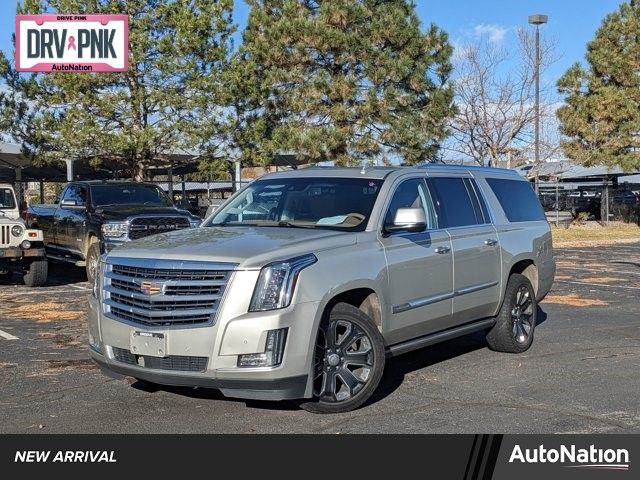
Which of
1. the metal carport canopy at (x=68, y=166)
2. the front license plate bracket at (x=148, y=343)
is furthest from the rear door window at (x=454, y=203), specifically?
the metal carport canopy at (x=68, y=166)

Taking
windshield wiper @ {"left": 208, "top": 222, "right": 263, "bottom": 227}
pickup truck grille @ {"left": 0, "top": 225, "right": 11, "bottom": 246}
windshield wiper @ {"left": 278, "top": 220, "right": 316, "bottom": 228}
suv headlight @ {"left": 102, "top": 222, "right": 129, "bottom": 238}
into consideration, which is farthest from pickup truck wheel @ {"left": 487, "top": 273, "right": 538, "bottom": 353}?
pickup truck grille @ {"left": 0, "top": 225, "right": 11, "bottom": 246}

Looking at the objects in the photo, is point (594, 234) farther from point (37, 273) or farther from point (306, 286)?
point (306, 286)

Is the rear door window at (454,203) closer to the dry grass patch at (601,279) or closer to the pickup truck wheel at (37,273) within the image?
the dry grass patch at (601,279)

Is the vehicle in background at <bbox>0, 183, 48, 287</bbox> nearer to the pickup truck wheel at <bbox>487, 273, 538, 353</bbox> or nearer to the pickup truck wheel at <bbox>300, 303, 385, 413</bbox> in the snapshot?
the pickup truck wheel at <bbox>487, 273, 538, 353</bbox>

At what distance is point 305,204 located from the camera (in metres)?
6.92

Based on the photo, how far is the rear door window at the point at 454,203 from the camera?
24.1 ft

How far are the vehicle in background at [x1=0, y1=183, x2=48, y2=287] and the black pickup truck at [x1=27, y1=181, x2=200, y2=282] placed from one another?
2.79 feet

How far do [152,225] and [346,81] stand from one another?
491 inches

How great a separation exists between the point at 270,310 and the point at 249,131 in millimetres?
19007

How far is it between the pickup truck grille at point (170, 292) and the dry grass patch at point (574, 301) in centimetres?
760

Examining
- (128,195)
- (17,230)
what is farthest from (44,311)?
(128,195)

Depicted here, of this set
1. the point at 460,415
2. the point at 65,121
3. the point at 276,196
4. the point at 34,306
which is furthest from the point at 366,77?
the point at 460,415

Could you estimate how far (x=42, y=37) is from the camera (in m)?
21.7

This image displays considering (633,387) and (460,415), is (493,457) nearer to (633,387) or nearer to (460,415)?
(460,415)
